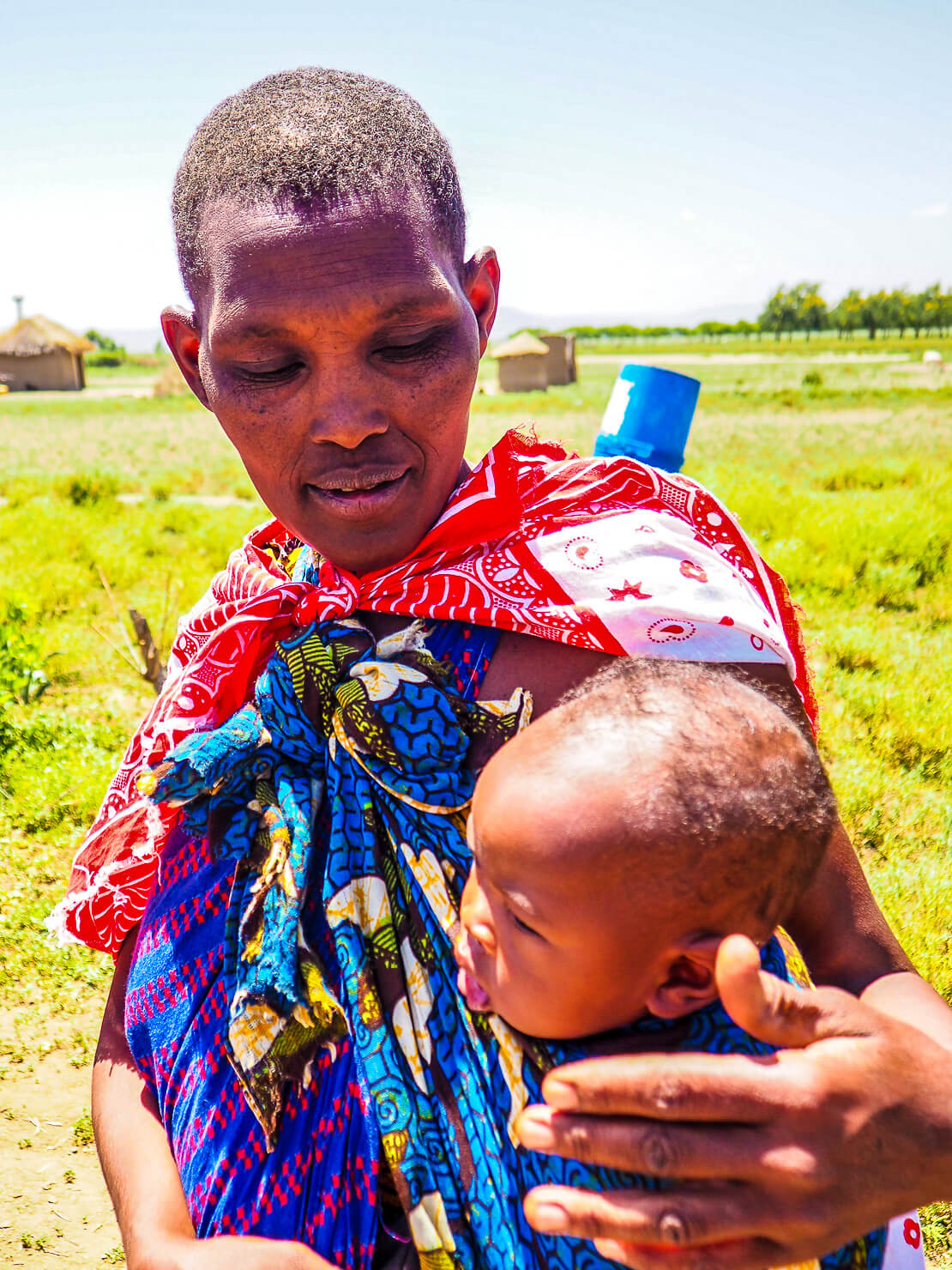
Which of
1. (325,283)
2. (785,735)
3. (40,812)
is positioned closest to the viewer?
(785,735)

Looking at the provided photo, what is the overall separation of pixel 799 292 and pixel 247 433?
A: 380ft

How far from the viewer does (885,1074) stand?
0.98m

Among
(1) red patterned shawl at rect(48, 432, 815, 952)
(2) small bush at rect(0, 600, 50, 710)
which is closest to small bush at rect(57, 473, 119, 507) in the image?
(2) small bush at rect(0, 600, 50, 710)

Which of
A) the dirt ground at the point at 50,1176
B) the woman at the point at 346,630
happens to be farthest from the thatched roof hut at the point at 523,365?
the woman at the point at 346,630

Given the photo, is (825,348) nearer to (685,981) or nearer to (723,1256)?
(685,981)

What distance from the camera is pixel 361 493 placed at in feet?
4.62

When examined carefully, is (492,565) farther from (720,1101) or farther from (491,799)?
(720,1101)

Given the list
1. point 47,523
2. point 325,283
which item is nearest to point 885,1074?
point 325,283

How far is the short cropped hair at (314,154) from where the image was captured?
131 centimetres

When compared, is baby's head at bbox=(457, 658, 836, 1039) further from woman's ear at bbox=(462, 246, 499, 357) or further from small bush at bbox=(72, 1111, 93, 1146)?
small bush at bbox=(72, 1111, 93, 1146)

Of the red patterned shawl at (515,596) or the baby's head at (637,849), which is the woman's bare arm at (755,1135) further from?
the red patterned shawl at (515,596)

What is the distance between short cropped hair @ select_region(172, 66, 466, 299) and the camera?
131 cm

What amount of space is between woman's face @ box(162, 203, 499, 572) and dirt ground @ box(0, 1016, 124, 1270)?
Answer: 1.99 metres

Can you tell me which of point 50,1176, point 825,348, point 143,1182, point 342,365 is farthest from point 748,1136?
point 825,348
